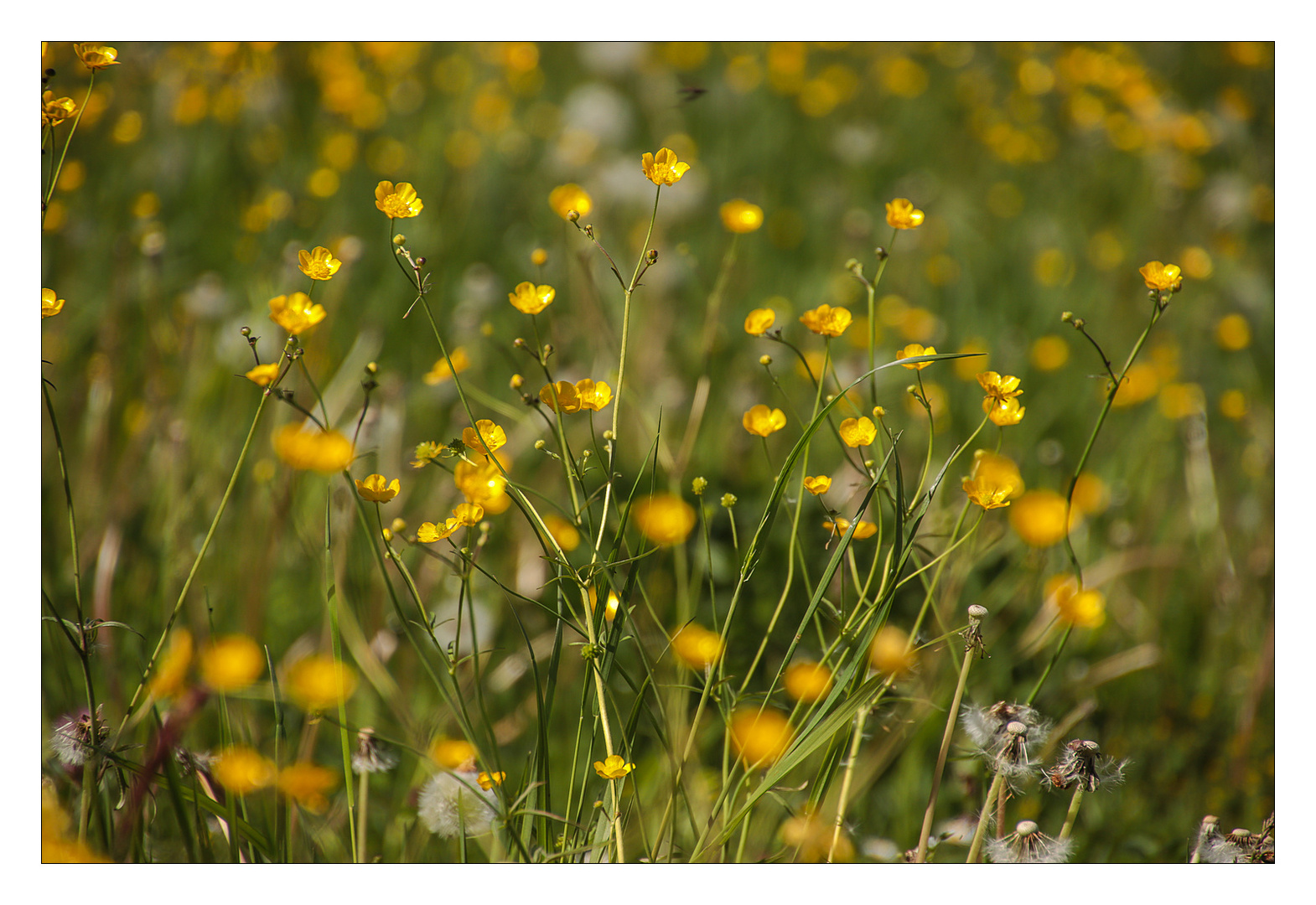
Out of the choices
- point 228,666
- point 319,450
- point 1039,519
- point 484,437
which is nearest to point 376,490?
point 484,437

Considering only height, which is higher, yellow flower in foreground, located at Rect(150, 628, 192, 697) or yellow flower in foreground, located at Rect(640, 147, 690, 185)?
yellow flower in foreground, located at Rect(640, 147, 690, 185)

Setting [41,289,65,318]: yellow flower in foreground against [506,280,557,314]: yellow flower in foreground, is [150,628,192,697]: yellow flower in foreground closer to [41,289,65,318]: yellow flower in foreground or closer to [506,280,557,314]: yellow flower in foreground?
[41,289,65,318]: yellow flower in foreground

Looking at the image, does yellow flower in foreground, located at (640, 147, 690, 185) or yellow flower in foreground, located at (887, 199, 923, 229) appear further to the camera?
yellow flower in foreground, located at (887, 199, 923, 229)

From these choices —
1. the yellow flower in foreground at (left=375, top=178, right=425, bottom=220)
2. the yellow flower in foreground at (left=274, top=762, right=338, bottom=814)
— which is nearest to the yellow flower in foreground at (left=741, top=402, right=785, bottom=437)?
the yellow flower in foreground at (left=375, top=178, right=425, bottom=220)

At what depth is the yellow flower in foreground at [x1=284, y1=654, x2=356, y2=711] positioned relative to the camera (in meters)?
0.99

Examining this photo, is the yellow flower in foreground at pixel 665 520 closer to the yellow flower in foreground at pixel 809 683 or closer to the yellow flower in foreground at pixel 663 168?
the yellow flower in foreground at pixel 809 683

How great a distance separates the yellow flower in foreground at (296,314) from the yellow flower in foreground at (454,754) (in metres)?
0.52

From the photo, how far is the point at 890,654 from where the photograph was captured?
36.2 inches

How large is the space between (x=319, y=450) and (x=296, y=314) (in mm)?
200

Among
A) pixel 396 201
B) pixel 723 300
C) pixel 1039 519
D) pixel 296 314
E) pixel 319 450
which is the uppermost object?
pixel 723 300

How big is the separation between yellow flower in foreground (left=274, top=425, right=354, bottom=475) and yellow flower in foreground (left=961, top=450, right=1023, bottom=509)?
0.66 m

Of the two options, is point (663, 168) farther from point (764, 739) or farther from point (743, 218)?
point (764, 739)

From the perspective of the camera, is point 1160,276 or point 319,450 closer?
point 1160,276
